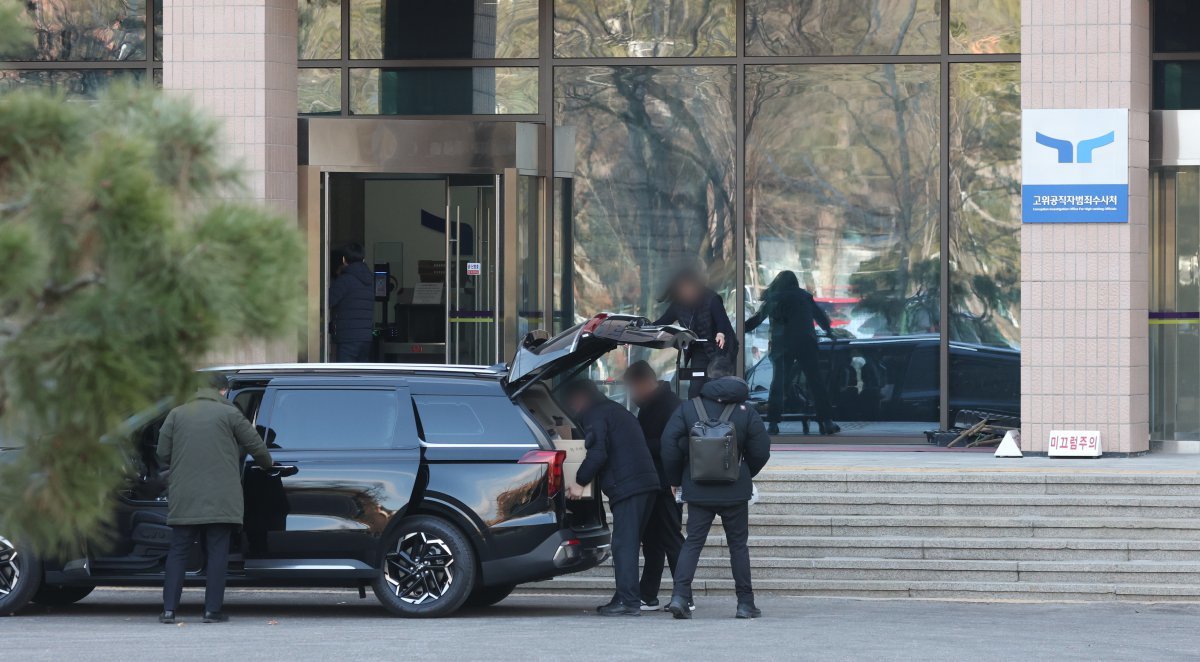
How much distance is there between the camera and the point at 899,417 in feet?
55.9

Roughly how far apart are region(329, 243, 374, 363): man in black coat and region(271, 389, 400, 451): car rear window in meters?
5.64

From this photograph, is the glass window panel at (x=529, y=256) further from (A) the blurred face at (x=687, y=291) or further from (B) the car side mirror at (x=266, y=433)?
(B) the car side mirror at (x=266, y=433)

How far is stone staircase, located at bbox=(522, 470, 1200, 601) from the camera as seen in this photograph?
1202 centimetres

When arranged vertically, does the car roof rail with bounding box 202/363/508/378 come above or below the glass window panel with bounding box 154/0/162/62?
below

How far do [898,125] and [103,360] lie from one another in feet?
48.4

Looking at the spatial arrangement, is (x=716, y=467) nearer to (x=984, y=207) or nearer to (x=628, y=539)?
(x=628, y=539)

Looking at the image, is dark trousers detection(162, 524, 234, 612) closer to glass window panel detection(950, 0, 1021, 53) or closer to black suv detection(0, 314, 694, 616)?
black suv detection(0, 314, 694, 616)

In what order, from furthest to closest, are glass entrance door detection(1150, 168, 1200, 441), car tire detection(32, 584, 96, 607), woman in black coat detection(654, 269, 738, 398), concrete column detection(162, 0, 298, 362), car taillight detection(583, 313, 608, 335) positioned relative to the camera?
glass entrance door detection(1150, 168, 1200, 441)
concrete column detection(162, 0, 298, 362)
woman in black coat detection(654, 269, 738, 398)
car tire detection(32, 584, 96, 607)
car taillight detection(583, 313, 608, 335)

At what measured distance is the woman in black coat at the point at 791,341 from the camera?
56.4ft

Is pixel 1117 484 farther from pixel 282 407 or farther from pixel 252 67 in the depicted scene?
pixel 252 67

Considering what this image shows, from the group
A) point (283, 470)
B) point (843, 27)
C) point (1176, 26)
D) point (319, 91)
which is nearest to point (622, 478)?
point (283, 470)

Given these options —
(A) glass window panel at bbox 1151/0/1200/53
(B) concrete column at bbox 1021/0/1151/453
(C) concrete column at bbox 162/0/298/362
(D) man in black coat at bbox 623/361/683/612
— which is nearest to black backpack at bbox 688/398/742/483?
(D) man in black coat at bbox 623/361/683/612

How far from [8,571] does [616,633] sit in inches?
153

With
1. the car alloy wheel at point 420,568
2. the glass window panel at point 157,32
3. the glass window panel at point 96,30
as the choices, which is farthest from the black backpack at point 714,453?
the glass window panel at point 96,30
